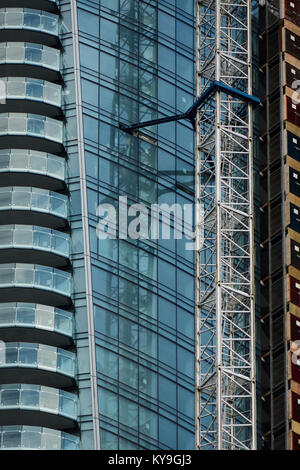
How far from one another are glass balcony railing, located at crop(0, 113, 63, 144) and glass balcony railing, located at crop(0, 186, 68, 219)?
3758 millimetres

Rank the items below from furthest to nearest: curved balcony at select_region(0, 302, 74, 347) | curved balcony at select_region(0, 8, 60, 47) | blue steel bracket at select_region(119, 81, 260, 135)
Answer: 1. curved balcony at select_region(0, 8, 60, 47)
2. blue steel bracket at select_region(119, 81, 260, 135)
3. curved balcony at select_region(0, 302, 74, 347)

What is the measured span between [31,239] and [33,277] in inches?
96.9

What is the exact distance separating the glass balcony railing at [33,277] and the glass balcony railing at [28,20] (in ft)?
53.3

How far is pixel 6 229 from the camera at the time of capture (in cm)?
12275

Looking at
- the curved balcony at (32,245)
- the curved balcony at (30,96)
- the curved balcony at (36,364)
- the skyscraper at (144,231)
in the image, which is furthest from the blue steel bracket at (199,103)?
the curved balcony at (36,364)

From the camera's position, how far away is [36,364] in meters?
119

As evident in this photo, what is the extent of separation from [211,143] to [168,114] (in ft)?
19.5

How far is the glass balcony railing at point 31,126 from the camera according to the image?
126 meters

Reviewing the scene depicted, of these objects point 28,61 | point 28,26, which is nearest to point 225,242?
point 28,61


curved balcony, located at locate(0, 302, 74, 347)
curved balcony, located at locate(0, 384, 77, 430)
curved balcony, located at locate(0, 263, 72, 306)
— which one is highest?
curved balcony, located at locate(0, 263, 72, 306)

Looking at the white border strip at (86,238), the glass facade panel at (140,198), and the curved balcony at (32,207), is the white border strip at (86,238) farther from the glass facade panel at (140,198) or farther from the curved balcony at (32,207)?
the curved balcony at (32,207)

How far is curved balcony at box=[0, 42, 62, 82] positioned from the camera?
128625 millimetres

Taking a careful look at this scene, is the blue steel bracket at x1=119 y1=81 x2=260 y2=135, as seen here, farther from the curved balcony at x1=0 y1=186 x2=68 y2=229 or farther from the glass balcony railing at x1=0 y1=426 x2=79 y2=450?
the glass balcony railing at x1=0 y1=426 x2=79 y2=450

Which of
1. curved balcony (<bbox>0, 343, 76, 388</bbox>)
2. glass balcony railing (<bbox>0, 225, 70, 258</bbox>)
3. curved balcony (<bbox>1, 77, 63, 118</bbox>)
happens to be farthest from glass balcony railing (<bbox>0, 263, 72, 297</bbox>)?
→ curved balcony (<bbox>1, 77, 63, 118</bbox>)
